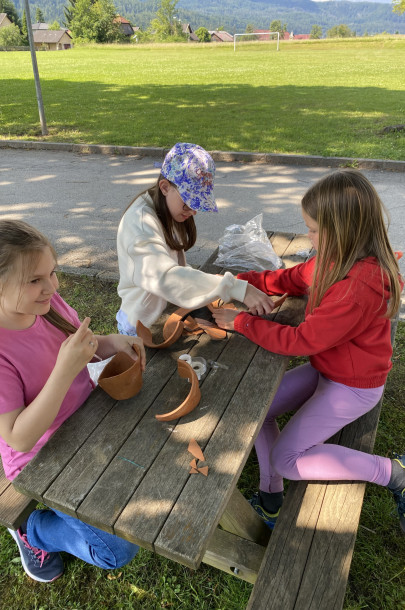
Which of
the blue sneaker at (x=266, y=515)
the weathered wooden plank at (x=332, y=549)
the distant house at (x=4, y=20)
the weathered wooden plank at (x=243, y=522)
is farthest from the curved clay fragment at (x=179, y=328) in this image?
the distant house at (x=4, y=20)

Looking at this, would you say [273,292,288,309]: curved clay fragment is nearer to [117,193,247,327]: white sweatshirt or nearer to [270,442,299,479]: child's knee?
[117,193,247,327]: white sweatshirt

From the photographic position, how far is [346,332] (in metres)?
1.79

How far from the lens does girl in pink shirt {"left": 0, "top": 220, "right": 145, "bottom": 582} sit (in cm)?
142

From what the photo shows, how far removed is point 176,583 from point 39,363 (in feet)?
4.00

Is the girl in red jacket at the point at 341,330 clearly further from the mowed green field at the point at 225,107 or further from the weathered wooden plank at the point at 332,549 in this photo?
the mowed green field at the point at 225,107

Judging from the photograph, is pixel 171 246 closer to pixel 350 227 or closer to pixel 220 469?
pixel 350 227

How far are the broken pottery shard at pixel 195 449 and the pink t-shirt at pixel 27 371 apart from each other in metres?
0.55

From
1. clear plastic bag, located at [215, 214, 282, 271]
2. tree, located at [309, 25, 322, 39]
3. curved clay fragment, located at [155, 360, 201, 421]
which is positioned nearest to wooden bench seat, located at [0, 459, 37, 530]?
curved clay fragment, located at [155, 360, 201, 421]

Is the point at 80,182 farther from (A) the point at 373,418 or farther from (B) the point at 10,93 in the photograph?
(B) the point at 10,93

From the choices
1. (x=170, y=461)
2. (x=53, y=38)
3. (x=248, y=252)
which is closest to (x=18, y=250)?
(x=170, y=461)

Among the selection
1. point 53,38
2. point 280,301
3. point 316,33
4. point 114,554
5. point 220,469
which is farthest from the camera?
point 316,33

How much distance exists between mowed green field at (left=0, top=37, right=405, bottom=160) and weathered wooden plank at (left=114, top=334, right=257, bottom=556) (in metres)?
6.35

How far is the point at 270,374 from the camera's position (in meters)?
Answer: 1.75

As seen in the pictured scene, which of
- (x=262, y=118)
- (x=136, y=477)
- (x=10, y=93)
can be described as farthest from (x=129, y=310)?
(x=10, y=93)
